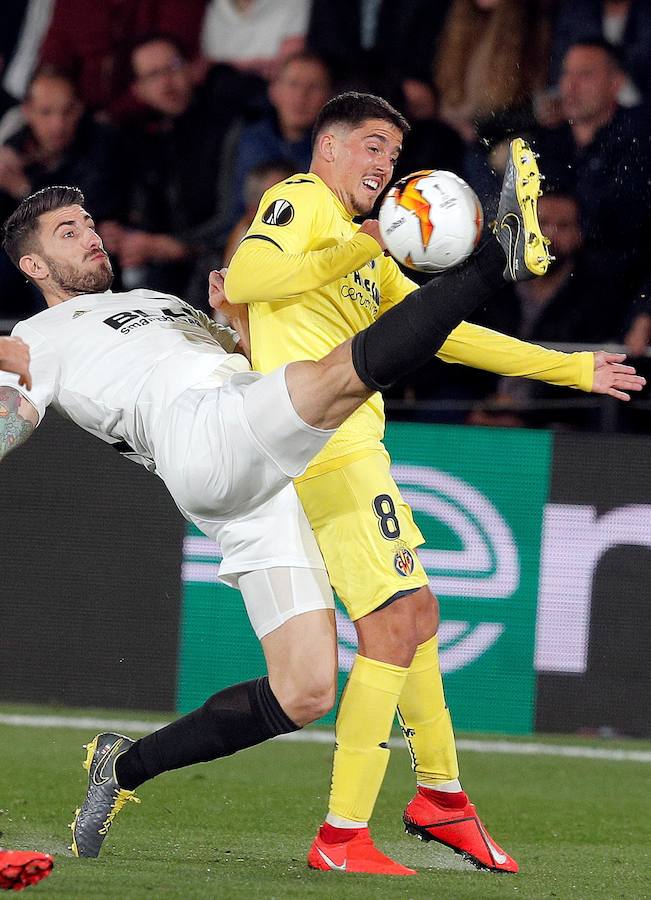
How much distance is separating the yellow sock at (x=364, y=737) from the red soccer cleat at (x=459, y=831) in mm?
301

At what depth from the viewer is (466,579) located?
7.10 meters

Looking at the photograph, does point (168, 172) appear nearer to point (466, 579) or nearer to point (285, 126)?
point (285, 126)

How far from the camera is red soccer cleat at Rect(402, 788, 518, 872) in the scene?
14.2ft

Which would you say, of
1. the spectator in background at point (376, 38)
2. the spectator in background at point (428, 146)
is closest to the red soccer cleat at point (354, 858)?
the spectator in background at point (428, 146)

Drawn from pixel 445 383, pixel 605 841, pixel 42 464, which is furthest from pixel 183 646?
pixel 605 841

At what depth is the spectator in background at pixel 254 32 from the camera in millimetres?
9648

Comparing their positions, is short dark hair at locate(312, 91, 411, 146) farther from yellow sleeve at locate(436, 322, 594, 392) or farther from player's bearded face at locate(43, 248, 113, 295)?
player's bearded face at locate(43, 248, 113, 295)

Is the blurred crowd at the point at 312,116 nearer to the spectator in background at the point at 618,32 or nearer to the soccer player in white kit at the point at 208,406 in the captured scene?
the spectator in background at the point at 618,32

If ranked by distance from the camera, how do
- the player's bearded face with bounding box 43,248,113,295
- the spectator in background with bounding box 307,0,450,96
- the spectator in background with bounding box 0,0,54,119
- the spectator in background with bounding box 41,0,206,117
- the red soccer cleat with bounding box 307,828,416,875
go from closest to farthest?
the red soccer cleat with bounding box 307,828,416,875
the player's bearded face with bounding box 43,248,113,295
the spectator in background with bounding box 307,0,450,96
the spectator in background with bounding box 41,0,206,117
the spectator in background with bounding box 0,0,54,119

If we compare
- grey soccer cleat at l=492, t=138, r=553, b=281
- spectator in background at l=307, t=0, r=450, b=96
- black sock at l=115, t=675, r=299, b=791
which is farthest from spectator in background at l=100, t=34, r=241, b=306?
grey soccer cleat at l=492, t=138, r=553, b=281

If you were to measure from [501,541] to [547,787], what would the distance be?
1445 mm

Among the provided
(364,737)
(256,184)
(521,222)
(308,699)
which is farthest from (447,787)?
(256,184)

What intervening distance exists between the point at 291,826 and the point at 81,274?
2.04 metres

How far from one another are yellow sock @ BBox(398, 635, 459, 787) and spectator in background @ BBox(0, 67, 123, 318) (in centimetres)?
542
